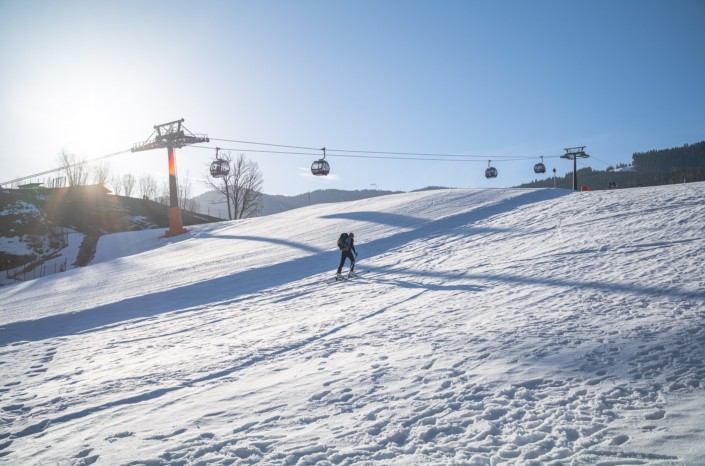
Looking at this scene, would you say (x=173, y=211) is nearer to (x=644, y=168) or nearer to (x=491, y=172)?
(x=491, y=172)

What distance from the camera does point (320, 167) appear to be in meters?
33.0

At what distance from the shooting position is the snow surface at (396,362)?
3922 mm

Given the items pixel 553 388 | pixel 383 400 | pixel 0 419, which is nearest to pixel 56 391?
pixel 0 419

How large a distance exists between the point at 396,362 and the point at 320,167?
28.3m

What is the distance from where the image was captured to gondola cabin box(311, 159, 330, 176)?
32.8m

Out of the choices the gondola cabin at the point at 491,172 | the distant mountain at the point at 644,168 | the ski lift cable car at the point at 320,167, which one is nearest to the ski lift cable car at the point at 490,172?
the gondola cabin at the point at 491,172

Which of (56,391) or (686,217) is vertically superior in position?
(686,217)

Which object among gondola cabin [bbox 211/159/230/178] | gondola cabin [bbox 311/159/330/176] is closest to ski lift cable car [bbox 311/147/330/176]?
gondola cabin [bbox 311/159/330/176]

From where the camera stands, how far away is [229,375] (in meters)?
6.00

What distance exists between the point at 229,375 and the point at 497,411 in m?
3.95

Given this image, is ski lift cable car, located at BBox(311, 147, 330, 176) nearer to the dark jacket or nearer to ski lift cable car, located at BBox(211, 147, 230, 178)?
ski lift cable car, located at BBox(211, 147, 230, 178)

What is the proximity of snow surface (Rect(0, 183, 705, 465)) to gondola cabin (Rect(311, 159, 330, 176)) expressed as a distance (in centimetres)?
1913

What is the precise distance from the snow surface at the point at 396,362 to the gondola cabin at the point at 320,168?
62.8 ft

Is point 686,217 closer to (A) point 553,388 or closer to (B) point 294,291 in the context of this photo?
(A) point 553,388
